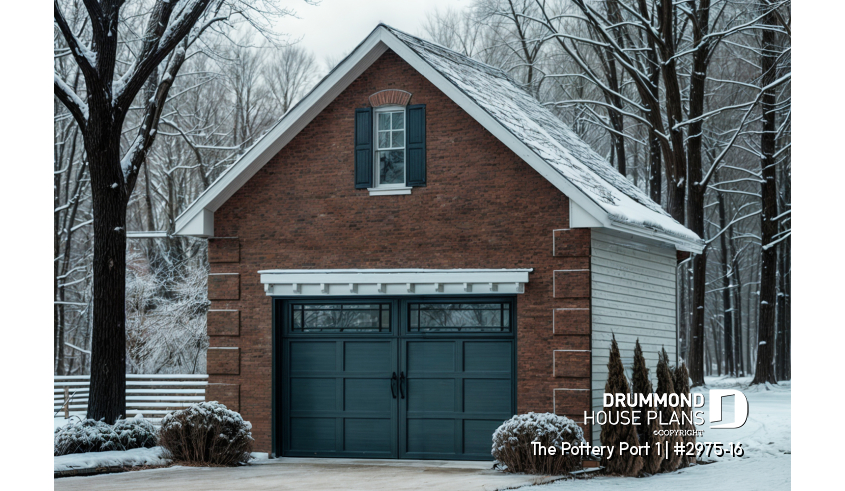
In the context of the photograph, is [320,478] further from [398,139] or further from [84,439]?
[398,139]

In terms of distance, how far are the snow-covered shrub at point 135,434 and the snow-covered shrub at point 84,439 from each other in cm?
12

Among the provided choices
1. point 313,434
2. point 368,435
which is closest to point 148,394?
point 313,434

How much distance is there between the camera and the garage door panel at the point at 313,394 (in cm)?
1494

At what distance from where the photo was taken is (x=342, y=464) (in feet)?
45.7

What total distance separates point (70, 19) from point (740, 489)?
19.9 meters

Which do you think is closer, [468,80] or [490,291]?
[490,291]

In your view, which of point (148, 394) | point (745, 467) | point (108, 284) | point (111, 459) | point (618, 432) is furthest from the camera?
point (148, 394)

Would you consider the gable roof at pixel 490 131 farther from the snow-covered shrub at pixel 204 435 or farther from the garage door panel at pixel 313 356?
the snow-covered shrub at pixel 204 435

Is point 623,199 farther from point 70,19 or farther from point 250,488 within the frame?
point 70,19

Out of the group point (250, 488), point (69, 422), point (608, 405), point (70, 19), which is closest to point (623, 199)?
point (608, 405)

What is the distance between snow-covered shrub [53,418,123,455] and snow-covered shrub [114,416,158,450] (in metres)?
0.12

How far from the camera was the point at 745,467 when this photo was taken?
557 inches

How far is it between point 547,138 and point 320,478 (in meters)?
6.78

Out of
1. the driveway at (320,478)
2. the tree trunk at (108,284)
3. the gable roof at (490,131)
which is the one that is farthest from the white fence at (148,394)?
the driveway at (320,478)
